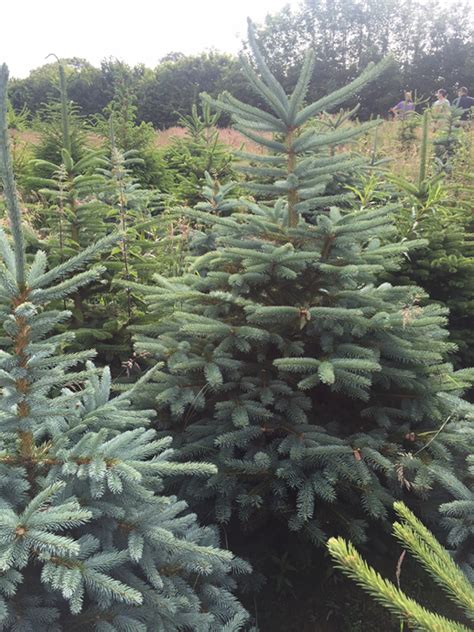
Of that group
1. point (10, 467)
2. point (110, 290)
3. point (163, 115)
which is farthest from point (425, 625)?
point (163, 115)

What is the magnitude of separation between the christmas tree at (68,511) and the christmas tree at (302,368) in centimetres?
52

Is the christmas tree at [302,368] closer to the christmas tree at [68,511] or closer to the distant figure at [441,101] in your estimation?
the christmas tree at [68,511]

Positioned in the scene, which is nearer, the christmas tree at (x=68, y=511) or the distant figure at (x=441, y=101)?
the christmas tree at (x=68, y=511)

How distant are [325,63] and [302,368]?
27139 millimetres

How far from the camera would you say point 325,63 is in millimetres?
25484

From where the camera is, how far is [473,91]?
21.5 metres

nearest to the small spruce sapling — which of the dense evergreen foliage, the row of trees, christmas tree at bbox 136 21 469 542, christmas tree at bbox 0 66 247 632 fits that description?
the dense evergreen foliage

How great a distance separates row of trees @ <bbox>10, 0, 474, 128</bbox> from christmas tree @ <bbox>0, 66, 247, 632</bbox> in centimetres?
1842

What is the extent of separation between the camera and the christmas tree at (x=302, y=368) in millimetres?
2115

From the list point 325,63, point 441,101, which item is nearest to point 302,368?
point 441,101

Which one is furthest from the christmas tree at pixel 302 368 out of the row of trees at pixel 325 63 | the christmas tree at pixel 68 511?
the row of trees at pixel 325 63

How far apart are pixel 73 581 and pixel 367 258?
6.07ft

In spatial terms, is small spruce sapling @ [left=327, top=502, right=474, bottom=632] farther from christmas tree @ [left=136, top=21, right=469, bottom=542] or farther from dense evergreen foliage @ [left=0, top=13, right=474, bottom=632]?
christmas tree @ [left=136, top=21, right=469, bottom=542]

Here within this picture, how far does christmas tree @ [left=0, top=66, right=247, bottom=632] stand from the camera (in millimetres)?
1337
